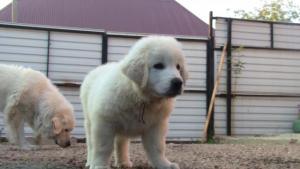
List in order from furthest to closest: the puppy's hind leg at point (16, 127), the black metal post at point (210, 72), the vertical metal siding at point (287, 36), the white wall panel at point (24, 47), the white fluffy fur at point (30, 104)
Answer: the vertical metal siding at point (287, 36) → the black metal post at point (210, 72) → the white wall panel at point (24, 47) → the puppy's hind leg at point (16, 127) → the white fluffy fur at point (30, 104)

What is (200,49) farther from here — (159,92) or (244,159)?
(159,92)

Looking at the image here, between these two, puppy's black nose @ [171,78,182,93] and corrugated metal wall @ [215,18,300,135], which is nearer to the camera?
puppy's black nose @ [171,78,182,93]

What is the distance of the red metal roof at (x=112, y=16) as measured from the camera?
27422 mm

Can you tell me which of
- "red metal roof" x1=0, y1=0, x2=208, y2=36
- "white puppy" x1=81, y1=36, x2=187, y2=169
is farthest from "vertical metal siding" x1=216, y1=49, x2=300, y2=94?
"red metal roof" x1=0, y1=0, x2=208, y2=36

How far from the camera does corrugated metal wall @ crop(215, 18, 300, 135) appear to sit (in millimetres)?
11367

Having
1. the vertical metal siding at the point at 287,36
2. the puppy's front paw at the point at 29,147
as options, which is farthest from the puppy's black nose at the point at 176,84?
the vertical metal siding at the point at 287,36

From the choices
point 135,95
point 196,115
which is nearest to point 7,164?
point 135,95

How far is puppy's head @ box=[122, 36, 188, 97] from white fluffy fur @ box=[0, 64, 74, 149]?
12.2ft

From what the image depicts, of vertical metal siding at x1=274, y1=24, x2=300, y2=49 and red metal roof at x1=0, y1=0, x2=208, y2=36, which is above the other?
red metal roof at x1=0, y1=0, x2=208, y2=36

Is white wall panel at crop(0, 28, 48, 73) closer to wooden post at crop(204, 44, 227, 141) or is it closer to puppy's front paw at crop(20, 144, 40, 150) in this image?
puppy's front paw at crop(20, 144, 40, 150)

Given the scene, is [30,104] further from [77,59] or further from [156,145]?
[156,145]

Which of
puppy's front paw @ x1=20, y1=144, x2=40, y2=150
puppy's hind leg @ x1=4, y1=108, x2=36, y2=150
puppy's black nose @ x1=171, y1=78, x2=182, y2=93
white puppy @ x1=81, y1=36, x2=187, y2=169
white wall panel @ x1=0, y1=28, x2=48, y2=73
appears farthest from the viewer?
white wall panel @ x1=0, y1=28, x2=48, y2=73

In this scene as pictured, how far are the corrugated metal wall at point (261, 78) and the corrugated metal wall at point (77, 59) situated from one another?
0.64 meters

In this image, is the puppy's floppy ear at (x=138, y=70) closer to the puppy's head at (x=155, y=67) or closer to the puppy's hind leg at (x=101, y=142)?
the puppy's head at (x=155, y=67)
